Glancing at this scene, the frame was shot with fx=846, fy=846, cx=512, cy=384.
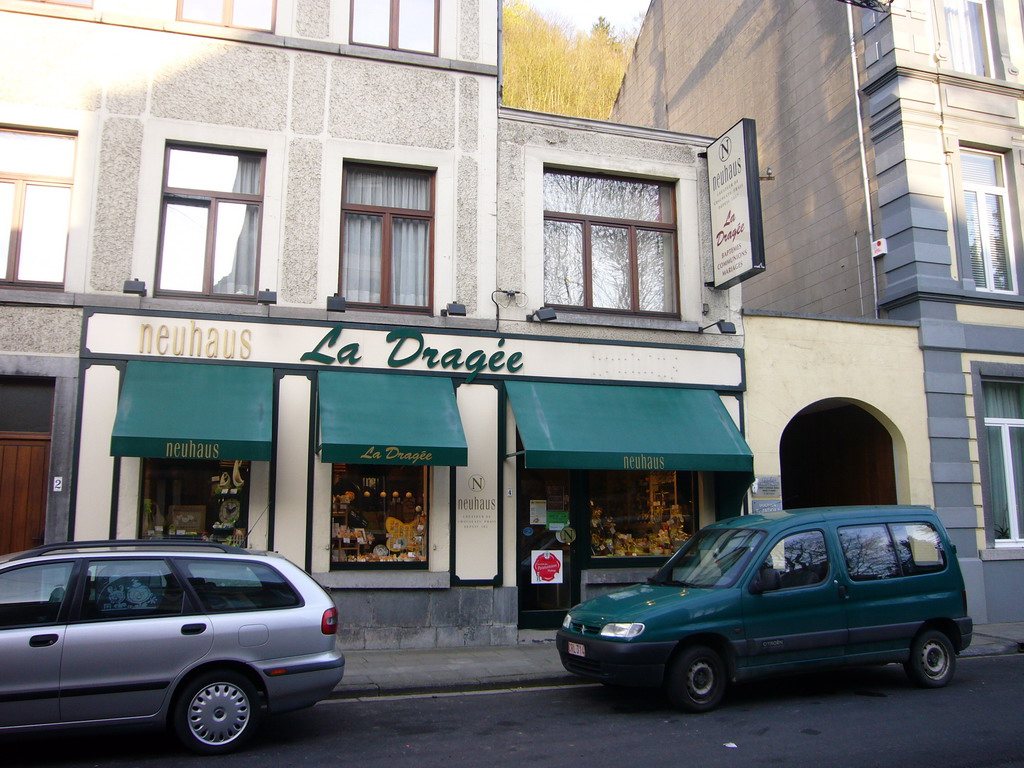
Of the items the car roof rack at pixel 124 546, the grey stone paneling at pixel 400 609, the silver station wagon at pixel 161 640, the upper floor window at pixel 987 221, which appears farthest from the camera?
the upper floor window at pixel 987 221

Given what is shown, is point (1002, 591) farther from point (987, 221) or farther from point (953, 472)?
point (987, 221)

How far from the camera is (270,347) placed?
11.1 metres

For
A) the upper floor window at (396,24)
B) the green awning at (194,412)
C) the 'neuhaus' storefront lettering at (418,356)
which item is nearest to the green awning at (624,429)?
the 'neuhaus' storefront lettering at (418,356)

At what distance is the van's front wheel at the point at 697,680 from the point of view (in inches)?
306

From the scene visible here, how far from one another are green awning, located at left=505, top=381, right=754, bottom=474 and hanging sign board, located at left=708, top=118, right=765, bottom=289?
78.2 inches

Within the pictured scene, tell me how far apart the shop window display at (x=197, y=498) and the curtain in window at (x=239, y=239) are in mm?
2395

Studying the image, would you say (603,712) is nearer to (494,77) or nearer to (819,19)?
(494,77)

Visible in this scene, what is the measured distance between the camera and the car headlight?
7719 mm

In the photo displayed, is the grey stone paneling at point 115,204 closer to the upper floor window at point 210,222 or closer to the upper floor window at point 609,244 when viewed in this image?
the upper floor window at point 210,222

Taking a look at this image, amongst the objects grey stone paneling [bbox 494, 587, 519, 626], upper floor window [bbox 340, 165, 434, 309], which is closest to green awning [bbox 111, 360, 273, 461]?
upper floor window [bbox 340, 165, 434, 309]

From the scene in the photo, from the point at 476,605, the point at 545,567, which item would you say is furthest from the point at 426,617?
the point at 545,567

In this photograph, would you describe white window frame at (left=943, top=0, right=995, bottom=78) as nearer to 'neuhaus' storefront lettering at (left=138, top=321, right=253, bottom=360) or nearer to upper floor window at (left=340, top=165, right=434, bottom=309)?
upper floor window at (left=340, top=165, right=434, bottom=309)

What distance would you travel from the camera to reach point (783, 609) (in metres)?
8.26

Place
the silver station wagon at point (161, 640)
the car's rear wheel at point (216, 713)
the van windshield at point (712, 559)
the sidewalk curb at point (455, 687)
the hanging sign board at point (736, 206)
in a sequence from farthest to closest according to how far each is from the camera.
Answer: the hanging sign board at point (736, 206) < the sidewalk curb at point (455, 687) < the van windshield at point (712, 559) < the car's rear wheel at point (216, 713) < the silver station wagon at point (161, 640)
